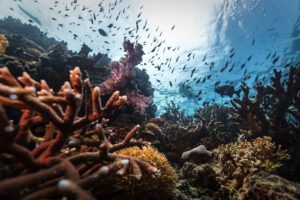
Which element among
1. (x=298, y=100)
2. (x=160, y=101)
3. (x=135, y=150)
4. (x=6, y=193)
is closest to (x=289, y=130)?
(x=298, y=100)

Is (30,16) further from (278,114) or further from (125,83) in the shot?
(278,114)

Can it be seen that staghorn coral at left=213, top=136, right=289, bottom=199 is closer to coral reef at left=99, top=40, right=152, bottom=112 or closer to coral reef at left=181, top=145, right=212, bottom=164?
coral reef at left=181, top=145, right=212, bottom=164

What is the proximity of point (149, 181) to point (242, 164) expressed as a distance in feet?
6.91

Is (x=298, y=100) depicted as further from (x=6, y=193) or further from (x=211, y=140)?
(x=6, y=193)

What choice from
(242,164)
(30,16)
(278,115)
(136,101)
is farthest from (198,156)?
(30,16)

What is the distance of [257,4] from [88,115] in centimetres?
2165

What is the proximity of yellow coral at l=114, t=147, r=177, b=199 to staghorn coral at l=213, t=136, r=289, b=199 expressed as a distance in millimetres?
1335

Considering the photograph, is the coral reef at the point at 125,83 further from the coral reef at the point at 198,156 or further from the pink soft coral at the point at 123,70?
the coral reef at the point at 198,156

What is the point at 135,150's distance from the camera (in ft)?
12.6

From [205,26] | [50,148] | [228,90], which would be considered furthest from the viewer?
[205,26]

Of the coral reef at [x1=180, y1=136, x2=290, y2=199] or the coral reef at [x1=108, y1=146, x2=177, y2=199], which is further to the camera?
the coral reef at [x1=180, y1=136, x2=290, y2=199]

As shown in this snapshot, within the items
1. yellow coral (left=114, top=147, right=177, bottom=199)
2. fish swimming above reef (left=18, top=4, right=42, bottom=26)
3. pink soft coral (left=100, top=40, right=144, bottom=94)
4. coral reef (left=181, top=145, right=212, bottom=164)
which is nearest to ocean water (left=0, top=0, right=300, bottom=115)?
fish swimming above reef (left=18, top=4, right=42, bottom=26)

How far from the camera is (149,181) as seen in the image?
3387 mm

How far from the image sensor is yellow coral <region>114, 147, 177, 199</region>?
326 centimetres
